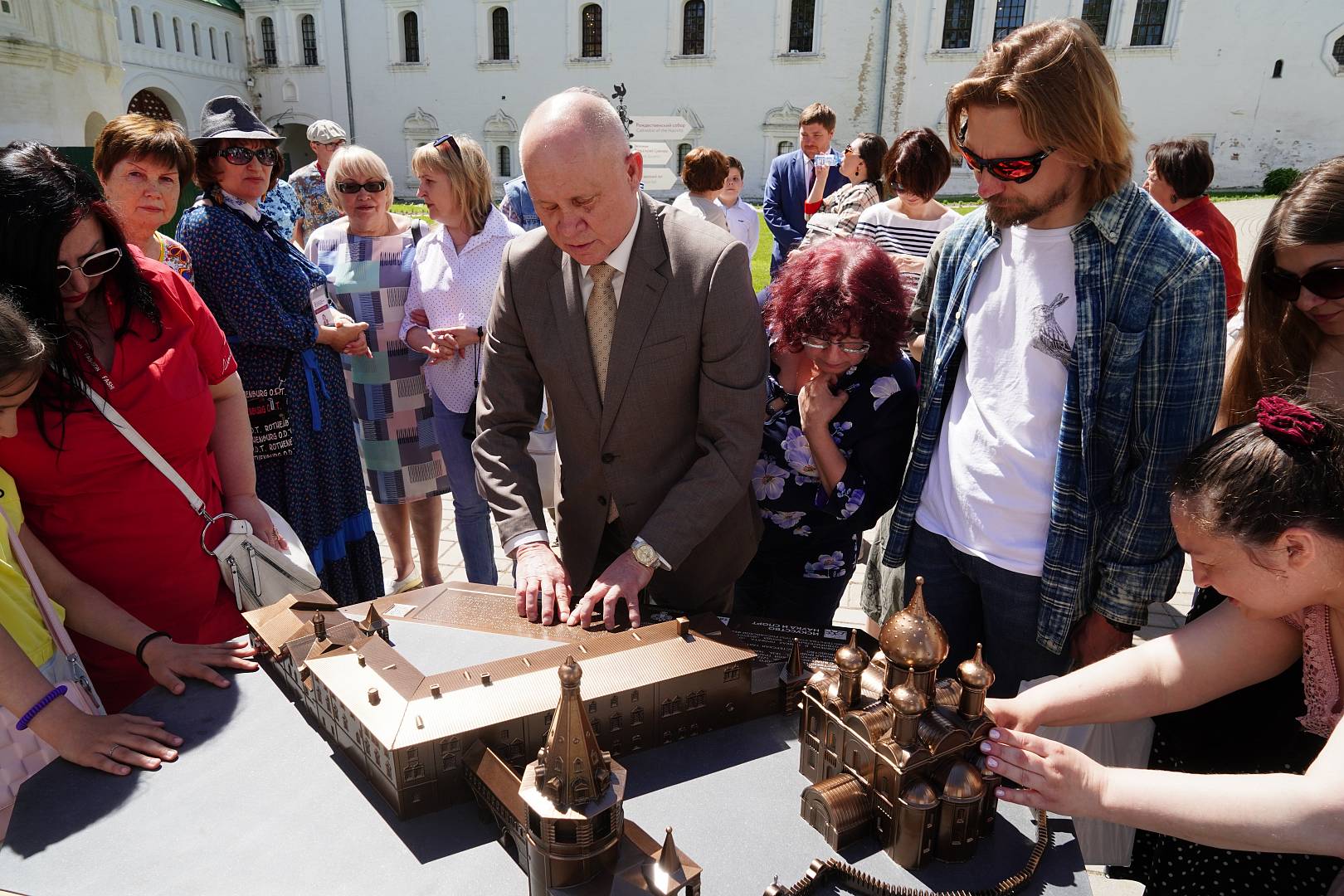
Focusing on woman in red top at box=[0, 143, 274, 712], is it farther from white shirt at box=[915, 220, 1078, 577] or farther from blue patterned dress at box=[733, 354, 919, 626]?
white shirt at box=[915, 220, 1078, 577]

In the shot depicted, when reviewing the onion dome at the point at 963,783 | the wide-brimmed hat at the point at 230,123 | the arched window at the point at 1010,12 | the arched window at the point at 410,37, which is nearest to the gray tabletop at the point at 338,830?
the onion dome at the point at 963,783

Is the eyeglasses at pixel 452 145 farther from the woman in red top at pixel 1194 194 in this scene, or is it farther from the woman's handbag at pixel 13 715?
the woman in red top at pixel 1194 194

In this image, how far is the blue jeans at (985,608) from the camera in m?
2.22

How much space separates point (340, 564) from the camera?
3953 millimetres

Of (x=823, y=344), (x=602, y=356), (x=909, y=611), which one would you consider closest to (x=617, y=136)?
(x=602, y=356)

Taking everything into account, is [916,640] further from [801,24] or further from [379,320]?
[801,24]

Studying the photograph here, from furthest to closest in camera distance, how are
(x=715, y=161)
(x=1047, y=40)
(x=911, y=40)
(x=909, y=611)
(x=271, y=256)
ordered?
(x=911, y=40), (x=715, y=161), (x=271, y=256), (x=1047, y=40), (x=909, y=611)

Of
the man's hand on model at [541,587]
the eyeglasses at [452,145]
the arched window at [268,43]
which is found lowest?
the man's hand on model at [541,587]

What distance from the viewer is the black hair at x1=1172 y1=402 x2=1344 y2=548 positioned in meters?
1.49

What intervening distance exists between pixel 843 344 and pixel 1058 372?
1.80 ft

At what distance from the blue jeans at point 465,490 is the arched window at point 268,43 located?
1716 inches

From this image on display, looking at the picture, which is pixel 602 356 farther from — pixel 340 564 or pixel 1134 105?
pixel 1134 105

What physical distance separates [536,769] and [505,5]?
135 ft

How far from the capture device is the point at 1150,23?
33.2 meters
